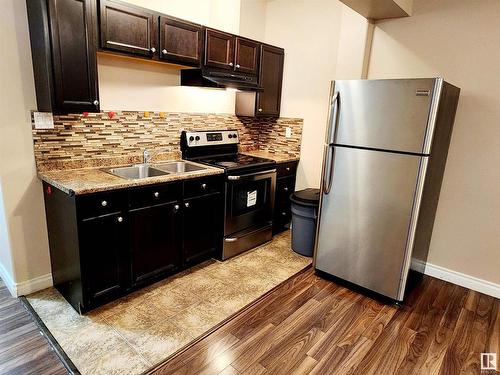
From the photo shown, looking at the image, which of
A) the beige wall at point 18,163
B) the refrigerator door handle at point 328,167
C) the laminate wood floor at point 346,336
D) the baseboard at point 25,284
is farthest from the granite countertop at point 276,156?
the baseboard at point 25,284

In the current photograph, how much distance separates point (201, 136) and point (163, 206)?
1129 millimetres

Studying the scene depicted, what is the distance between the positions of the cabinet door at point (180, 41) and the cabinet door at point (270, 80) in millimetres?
898

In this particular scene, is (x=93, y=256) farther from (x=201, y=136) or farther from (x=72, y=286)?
(x=201, y=136)

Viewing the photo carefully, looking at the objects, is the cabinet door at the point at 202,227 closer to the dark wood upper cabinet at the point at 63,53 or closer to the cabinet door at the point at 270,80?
the dark wood upper cabinet at the point at 63,53

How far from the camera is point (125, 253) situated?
7.48 ft

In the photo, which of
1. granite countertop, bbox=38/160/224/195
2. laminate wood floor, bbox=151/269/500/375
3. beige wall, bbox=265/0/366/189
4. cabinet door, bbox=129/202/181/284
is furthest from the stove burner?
laminate wood floor, bbox=151/269/500/375

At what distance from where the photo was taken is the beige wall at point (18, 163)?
207 centimetres

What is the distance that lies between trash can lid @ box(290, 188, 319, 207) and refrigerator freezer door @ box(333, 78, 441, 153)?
2.64 feet

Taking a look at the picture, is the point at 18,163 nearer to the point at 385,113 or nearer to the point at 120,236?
the point at 120,236

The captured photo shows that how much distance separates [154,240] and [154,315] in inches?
21.5

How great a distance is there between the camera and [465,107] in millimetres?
2660

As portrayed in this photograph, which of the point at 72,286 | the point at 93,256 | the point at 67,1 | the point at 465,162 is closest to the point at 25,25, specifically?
the point at 67,1

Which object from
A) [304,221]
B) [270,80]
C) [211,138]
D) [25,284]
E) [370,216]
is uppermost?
[270,80]

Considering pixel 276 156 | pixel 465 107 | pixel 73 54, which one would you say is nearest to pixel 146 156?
pixel 73 54
